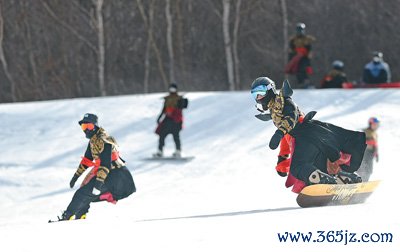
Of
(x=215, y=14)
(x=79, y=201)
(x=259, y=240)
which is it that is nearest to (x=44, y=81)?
(x=215, y=14)

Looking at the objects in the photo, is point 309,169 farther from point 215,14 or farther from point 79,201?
point 215,14

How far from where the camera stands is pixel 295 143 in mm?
10969

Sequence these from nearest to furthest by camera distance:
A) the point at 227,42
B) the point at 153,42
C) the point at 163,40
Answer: the point at 227,42 < the point at 153,42 < the point at 163,40

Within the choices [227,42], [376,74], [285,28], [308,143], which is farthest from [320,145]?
[285,28]

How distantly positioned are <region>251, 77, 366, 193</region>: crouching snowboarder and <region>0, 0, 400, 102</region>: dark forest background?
21.9 m

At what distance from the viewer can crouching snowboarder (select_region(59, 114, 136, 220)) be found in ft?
39.9

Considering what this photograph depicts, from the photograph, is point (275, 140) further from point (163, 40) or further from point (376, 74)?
point (163, 40)

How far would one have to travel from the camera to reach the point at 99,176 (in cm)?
1215

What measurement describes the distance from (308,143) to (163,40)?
24282mm

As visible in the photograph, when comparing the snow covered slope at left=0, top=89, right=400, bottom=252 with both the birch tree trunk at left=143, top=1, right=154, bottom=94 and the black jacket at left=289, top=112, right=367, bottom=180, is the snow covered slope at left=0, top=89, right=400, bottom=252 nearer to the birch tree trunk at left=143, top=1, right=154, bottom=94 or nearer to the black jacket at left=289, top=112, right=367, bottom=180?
the black jacket at left=289, top=112, right=367, bottom=180

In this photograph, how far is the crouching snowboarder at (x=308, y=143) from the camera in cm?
1085

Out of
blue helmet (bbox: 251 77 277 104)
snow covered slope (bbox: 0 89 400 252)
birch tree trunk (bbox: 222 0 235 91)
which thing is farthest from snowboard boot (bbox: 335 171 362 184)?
birch tree trunk (bbox: 222 0 235 91)

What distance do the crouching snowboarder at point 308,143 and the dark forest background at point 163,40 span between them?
21.9 meters

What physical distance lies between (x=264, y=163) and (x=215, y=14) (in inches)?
668
